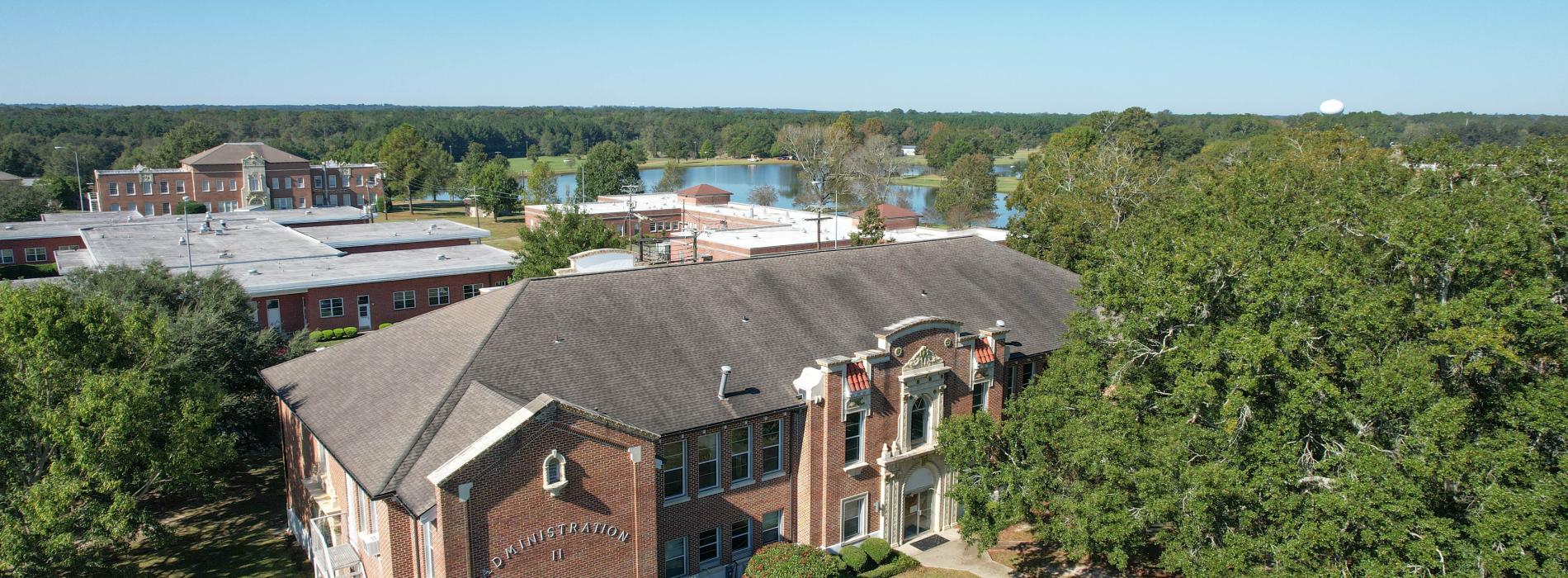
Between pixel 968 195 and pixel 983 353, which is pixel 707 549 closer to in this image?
pixel 983 353

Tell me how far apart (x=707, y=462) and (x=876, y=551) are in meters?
5.87

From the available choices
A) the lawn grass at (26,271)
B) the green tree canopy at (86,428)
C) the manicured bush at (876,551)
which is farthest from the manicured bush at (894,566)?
the lawn grass at (26,271)

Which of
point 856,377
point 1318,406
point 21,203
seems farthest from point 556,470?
point 21,203

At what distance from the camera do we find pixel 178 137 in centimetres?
14162

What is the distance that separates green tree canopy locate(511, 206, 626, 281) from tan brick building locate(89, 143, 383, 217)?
75.1 metres

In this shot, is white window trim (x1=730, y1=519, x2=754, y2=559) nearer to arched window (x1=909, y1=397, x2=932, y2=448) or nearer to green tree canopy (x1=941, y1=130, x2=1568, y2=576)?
arched window (x1=909, y1=397, x2=932, y2=448)

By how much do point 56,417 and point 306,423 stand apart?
17.0 ft

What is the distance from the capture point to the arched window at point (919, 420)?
2917 cm

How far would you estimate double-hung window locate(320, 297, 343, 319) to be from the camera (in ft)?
176

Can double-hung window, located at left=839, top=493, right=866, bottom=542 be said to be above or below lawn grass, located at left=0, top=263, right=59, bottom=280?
below

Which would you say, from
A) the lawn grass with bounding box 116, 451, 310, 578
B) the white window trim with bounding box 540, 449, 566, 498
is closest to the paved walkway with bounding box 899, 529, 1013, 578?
the white window trim with bounding box 540, 449, 566, 498

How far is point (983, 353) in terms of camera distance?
3003 cm

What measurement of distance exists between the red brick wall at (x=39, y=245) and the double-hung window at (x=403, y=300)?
135ft

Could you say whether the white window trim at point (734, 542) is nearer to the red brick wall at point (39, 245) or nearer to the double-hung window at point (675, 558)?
the double-hung window at point (675, 558)
